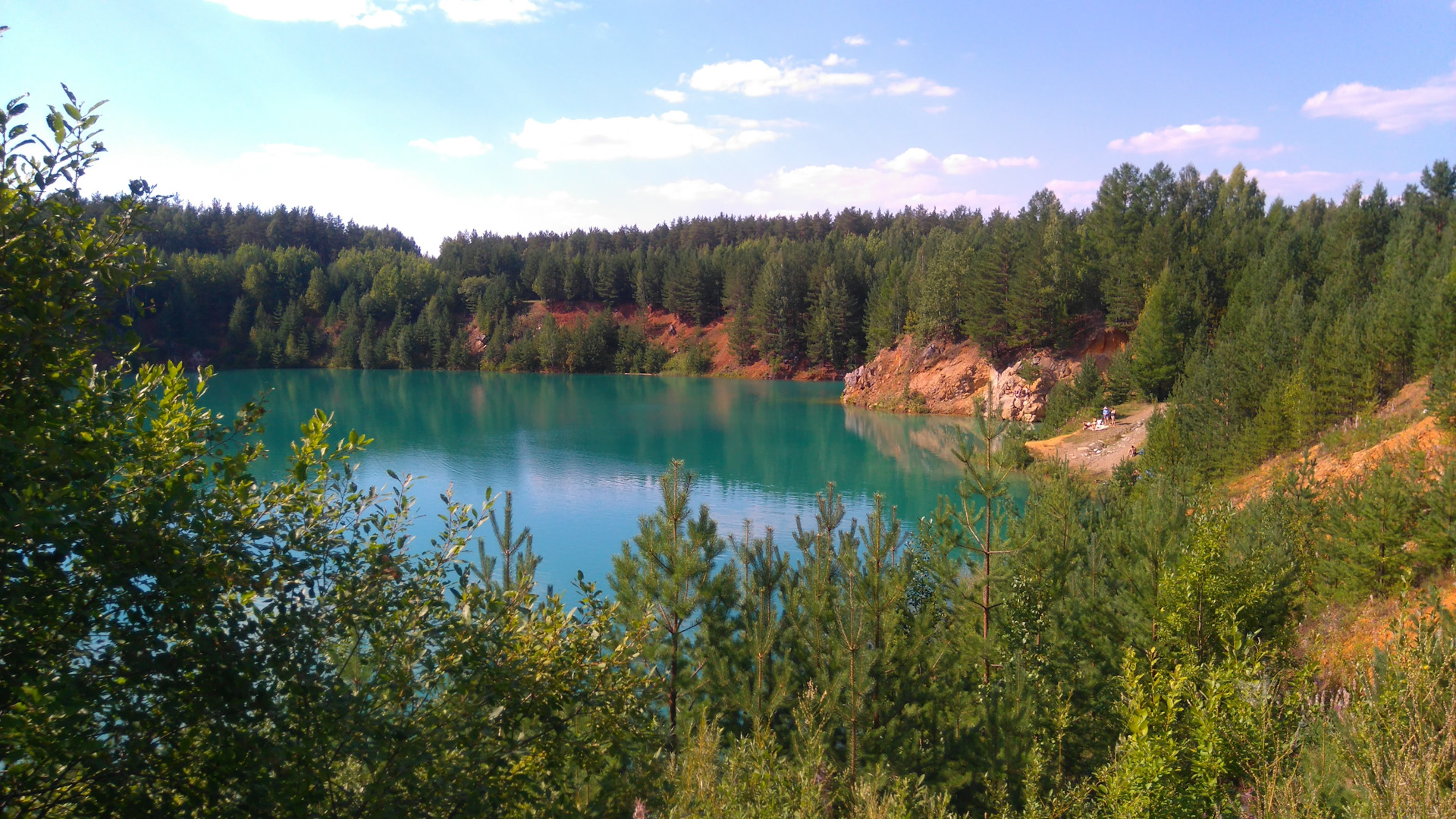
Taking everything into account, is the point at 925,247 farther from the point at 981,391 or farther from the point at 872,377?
the point at 981,391

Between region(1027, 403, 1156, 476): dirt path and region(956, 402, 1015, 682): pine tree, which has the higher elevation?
region(956, 402, 1015, 682): pine tree

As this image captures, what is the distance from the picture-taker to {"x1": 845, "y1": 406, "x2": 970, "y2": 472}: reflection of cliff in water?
39.6m

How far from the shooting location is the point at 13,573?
310cm

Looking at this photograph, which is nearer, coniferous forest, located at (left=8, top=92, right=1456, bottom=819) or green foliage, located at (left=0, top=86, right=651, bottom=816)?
green foliage, located at (left=0, top=86, right=651, bottom=816)

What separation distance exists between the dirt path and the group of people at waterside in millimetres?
252

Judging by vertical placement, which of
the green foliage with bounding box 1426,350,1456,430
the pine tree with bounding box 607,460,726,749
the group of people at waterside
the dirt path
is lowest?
the dirt path

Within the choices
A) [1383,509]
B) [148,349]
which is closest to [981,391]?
[1383,509]

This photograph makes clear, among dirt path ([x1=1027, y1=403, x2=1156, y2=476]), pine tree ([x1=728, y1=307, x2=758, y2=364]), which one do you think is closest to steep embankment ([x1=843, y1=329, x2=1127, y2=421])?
dirt path ([x1=1027, y1=403, x2=1156, y2=476])

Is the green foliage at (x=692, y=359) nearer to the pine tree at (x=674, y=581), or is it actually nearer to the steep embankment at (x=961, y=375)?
the steep embankment at (x=961, y=375)

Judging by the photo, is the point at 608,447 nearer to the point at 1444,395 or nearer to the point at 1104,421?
the point at 1104,421

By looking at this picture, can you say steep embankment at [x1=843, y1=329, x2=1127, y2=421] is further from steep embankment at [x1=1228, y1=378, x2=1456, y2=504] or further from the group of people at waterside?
steep embankment at [x1=1228, y1=378, x2=1456, y2=504]

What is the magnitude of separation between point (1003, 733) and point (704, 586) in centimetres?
364

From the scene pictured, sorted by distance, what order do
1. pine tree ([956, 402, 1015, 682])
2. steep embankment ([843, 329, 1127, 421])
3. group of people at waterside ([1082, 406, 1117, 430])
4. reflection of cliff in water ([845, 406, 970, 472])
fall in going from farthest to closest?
steep embankment ([843, 329, 1127, 421]) < reflection of cliff in water ([845, 406, 970, 472]) < group of people at waterside ([1082, 406, 1117, 430]) < pine tree ([956, 402, 1015, 682])

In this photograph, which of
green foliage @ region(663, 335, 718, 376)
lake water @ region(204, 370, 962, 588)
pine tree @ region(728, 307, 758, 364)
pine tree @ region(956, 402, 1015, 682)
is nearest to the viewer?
pine tree @ region(956, 402, 1015, 682)
